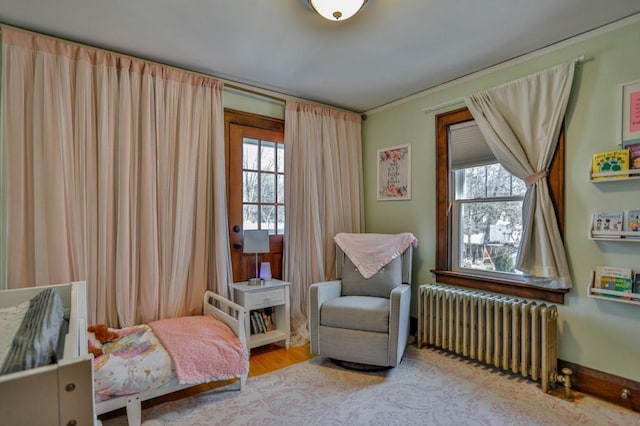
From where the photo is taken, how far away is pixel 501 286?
260 cm

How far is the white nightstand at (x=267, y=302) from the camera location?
2.76 metres

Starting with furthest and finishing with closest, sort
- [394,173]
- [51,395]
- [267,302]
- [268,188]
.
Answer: [394,173] → [268,188] → [267,302] → [51,395]

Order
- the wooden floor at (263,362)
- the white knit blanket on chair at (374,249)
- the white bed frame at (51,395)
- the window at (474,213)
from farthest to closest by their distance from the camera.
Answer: the white knit blanket on chair at (374,249) < the window at (474,213) < the wooden floor at (263,362) < the white bed frame at (51,395)

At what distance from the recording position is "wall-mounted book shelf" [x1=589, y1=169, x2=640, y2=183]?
1.95m

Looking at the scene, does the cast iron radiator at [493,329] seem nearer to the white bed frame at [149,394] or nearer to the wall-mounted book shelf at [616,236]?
the wall-mounted book shelf at [616,236]

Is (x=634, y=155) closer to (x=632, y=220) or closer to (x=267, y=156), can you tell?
(x=632, y=220)

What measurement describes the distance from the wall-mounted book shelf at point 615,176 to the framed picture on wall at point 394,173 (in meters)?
1.52

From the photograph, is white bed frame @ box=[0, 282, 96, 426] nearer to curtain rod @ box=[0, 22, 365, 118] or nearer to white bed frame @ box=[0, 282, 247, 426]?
white bed frame @ box=[0, 282, 247, 426]

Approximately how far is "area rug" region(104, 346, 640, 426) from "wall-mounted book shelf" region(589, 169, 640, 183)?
1.40 metres

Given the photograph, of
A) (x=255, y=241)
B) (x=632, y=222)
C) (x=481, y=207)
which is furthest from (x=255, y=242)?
(x=632, y=222)

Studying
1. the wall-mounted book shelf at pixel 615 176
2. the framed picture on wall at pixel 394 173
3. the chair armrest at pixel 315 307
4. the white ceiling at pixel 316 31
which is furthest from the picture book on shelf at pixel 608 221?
the chair armrest at pixel 315 307

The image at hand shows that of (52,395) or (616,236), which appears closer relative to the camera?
(52,395)

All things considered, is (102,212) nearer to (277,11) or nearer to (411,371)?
(277,11)

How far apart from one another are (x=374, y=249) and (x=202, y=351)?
171cm
